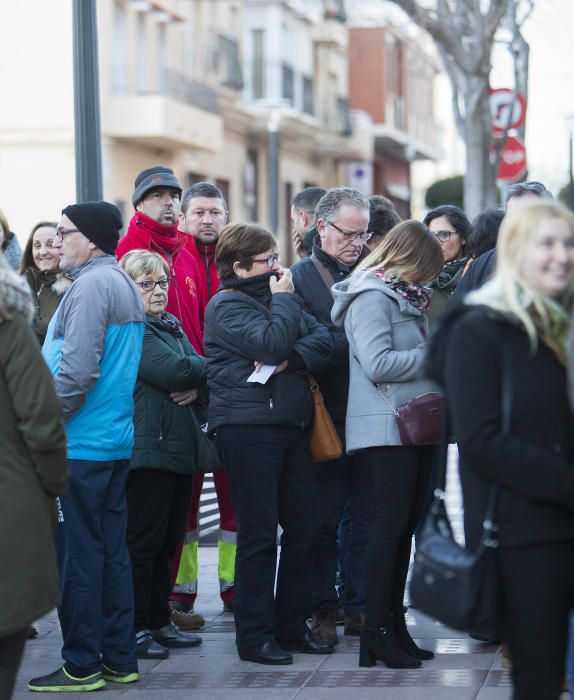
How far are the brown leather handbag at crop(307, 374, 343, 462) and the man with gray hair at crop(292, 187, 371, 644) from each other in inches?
15.1

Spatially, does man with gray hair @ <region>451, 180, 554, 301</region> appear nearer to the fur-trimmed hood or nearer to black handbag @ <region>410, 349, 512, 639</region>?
the fur-trimmed hood

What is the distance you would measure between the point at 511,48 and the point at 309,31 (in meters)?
25.5

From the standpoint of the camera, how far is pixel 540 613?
4.24 meters

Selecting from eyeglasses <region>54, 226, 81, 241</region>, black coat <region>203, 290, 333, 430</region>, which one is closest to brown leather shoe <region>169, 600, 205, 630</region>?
black coat <region>203, 290, 333, 430</region>

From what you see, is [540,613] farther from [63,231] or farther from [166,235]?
[166,235]

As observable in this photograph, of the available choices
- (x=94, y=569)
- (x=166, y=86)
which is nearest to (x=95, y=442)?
(x=94, y=569)

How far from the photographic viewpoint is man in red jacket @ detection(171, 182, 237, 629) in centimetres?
803

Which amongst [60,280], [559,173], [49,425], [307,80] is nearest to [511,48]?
[60,280]

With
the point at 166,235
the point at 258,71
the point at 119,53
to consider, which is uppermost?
the point at 258,71

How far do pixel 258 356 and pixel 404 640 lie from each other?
1500 mm

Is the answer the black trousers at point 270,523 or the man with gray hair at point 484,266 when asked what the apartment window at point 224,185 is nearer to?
the man with gray hair at point 484,266

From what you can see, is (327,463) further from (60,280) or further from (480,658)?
Answer: (60,280)

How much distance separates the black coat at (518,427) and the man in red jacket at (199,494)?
3.66m

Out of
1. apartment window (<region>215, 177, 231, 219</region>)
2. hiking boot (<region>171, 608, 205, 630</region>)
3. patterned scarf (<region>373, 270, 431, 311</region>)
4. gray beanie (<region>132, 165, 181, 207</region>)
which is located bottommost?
hiking boot (<region>171, 608, 205, 630</region>)
